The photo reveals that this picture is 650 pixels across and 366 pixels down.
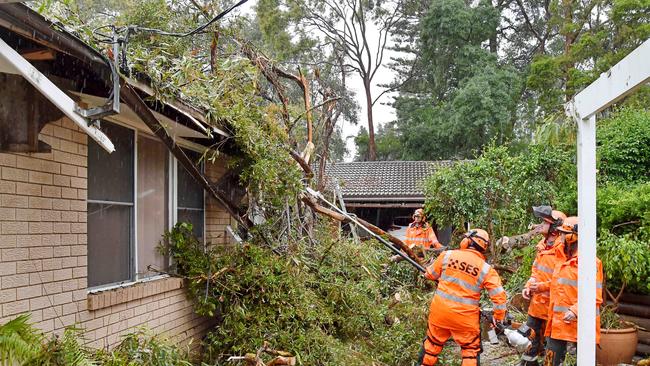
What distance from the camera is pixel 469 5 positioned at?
3006cm

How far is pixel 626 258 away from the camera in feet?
22.4

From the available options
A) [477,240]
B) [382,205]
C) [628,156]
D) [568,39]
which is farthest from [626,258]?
[568,39]

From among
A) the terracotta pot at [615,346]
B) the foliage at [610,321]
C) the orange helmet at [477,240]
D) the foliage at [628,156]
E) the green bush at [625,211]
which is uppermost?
the foliage at [628,156]

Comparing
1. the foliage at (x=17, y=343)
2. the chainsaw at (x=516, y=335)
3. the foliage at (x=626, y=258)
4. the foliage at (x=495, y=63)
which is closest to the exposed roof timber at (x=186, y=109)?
the foliage at (x=17, y=343)

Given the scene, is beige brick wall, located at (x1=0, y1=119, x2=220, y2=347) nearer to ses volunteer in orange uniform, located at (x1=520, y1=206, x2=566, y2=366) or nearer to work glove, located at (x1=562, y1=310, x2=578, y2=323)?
work glove, located at (x1=562, y1=310, x2=578, y2=323)

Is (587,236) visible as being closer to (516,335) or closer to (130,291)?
(516,335)

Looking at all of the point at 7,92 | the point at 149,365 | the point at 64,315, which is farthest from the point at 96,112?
the point at 149,365

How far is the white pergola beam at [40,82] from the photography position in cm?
313

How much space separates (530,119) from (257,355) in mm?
24167

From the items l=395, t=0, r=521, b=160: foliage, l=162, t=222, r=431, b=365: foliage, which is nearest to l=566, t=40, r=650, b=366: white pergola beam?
l=162, t=222, r=431, b=365: foliage

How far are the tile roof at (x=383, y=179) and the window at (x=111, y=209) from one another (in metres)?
13.7

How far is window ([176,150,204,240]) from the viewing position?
6499 mm

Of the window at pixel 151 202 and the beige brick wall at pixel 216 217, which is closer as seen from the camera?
the window at pixel 151 202

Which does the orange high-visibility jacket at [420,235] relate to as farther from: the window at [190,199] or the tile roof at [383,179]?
the tile roof at [383,179]
